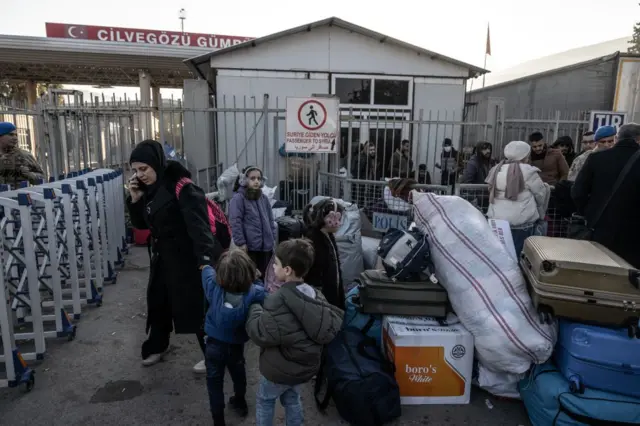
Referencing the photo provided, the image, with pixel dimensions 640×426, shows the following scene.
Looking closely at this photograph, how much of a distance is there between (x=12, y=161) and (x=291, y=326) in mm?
4467

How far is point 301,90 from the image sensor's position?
382 inches

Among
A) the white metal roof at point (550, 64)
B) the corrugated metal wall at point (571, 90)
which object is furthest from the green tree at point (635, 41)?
the corrugated metal wall at point (571, 90)

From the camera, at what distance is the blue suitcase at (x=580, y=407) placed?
2715 mm

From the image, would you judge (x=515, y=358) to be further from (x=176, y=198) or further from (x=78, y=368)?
(x=78, y=368)

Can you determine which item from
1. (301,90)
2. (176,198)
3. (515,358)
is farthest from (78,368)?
(301,90)

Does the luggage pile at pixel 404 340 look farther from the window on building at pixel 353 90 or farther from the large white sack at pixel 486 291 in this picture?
the window on building at pixel 353 90

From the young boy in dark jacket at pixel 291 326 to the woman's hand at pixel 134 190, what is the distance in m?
1.41

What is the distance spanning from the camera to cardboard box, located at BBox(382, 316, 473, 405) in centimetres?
316

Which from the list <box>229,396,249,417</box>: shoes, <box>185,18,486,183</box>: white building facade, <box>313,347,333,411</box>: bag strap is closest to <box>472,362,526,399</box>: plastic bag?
<box>313,347,333,411</box>: bag strap

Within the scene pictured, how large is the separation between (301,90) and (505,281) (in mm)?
7429

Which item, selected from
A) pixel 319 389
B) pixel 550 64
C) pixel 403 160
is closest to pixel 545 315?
pixel 319 389

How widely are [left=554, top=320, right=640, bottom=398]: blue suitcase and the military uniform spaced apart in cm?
566

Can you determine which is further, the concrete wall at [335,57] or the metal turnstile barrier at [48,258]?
the concrete wall at [335,57]

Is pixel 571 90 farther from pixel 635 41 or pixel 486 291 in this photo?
pixel 635 41
